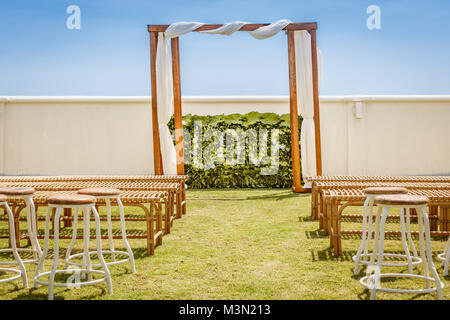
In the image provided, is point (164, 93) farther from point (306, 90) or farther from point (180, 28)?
point (306, 90)

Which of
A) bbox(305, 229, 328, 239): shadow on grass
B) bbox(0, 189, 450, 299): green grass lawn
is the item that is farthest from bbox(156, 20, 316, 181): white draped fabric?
bbox(305, 229, 328, 239): shadow on grass

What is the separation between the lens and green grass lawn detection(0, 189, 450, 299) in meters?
2.60

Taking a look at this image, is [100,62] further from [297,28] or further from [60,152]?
[60,152]

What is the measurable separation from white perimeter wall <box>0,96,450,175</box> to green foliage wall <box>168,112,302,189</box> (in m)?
0.76

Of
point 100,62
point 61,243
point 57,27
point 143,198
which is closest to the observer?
point 143,198

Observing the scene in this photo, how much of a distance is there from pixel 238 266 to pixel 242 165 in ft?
17.7

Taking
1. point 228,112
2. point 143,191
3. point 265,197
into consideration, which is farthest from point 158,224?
point 228,112

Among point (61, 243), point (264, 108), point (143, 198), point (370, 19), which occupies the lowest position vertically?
point (61, 243)

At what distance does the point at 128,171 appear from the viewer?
9508 mm

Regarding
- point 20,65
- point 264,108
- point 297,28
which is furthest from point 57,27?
point 264,108

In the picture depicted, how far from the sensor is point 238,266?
3.18 meters

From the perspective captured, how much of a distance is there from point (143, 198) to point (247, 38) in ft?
15.9

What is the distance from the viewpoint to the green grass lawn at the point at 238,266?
102 inches

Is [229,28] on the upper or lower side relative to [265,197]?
upper
